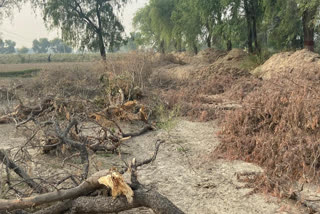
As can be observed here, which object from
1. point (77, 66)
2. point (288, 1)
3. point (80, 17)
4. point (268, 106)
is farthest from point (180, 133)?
point (80, 17)

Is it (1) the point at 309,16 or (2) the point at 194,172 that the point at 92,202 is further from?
(1) the point at 309,16

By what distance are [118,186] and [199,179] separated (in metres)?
2.00

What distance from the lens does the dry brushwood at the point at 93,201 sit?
312 centimetres

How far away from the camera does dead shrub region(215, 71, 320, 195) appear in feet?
14.8

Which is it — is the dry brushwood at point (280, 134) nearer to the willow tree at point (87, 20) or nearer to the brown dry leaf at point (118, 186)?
the brown dry leaf at point (118, 186)

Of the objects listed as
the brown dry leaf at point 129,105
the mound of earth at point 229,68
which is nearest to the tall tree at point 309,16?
the mound of earth at point 229,68

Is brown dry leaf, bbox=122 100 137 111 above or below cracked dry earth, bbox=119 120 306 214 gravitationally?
above

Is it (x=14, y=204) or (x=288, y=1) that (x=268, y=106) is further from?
(x=288, y=1)

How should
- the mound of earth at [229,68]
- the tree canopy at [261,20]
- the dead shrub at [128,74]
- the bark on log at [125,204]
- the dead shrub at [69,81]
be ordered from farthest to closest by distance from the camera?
the tree canopy at [261,20]
the mound of earth at [229,68]
the dead shrub at [69,81]
the dead shrub at [128,74]
the bark on log at [125,204]

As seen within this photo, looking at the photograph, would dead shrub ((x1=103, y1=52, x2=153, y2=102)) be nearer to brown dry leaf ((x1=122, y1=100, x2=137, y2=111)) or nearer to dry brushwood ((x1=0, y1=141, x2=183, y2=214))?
brown dry leaf ((x1=122, y1=100, x2=137, y2=111))

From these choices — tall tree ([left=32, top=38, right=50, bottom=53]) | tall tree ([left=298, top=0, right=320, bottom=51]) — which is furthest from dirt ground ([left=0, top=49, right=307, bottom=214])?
tall tree ([left=32, top=38, right=50, bottom=53])

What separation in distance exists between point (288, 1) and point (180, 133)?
11.2 m

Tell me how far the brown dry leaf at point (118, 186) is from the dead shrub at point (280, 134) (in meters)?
2.01

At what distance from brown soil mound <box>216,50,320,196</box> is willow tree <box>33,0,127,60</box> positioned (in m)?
19.1
